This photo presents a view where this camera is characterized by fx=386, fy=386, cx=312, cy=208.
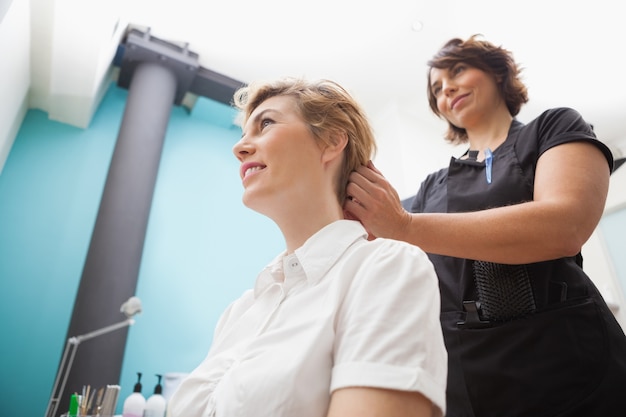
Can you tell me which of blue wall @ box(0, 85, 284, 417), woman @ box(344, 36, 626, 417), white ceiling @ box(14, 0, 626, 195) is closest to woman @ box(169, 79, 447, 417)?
woman @ box(344, 36, 626, 417)

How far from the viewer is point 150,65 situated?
9.53ft

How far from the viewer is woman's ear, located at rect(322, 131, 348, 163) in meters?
0.98

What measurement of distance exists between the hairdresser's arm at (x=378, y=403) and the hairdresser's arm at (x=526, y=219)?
0.38m

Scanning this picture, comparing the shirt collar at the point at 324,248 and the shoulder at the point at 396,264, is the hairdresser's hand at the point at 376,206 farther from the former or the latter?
the shoulder at the point at 396,264

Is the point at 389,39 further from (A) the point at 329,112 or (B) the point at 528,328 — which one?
(B) the point at 528,328

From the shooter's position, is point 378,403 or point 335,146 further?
point 335,146

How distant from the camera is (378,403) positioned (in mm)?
492

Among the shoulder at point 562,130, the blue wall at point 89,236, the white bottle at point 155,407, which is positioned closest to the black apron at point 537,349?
the shoulder at point 562,130

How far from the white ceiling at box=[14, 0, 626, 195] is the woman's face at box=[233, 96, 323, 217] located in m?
1.89

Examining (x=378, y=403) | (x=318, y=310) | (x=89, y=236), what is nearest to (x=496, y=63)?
(x=318, y=310)

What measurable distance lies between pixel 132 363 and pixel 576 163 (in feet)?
8.16

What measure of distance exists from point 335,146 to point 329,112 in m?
0.11

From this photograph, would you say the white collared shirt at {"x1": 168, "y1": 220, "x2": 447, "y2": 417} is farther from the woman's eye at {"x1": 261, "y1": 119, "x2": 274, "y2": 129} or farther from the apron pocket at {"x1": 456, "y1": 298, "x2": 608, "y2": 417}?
the woman's eye at {"x1": 261, "y1": 119, "x2": 274, "y2": 129}

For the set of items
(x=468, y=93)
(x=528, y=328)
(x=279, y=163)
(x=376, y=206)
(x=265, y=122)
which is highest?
(x=468, y=93)
